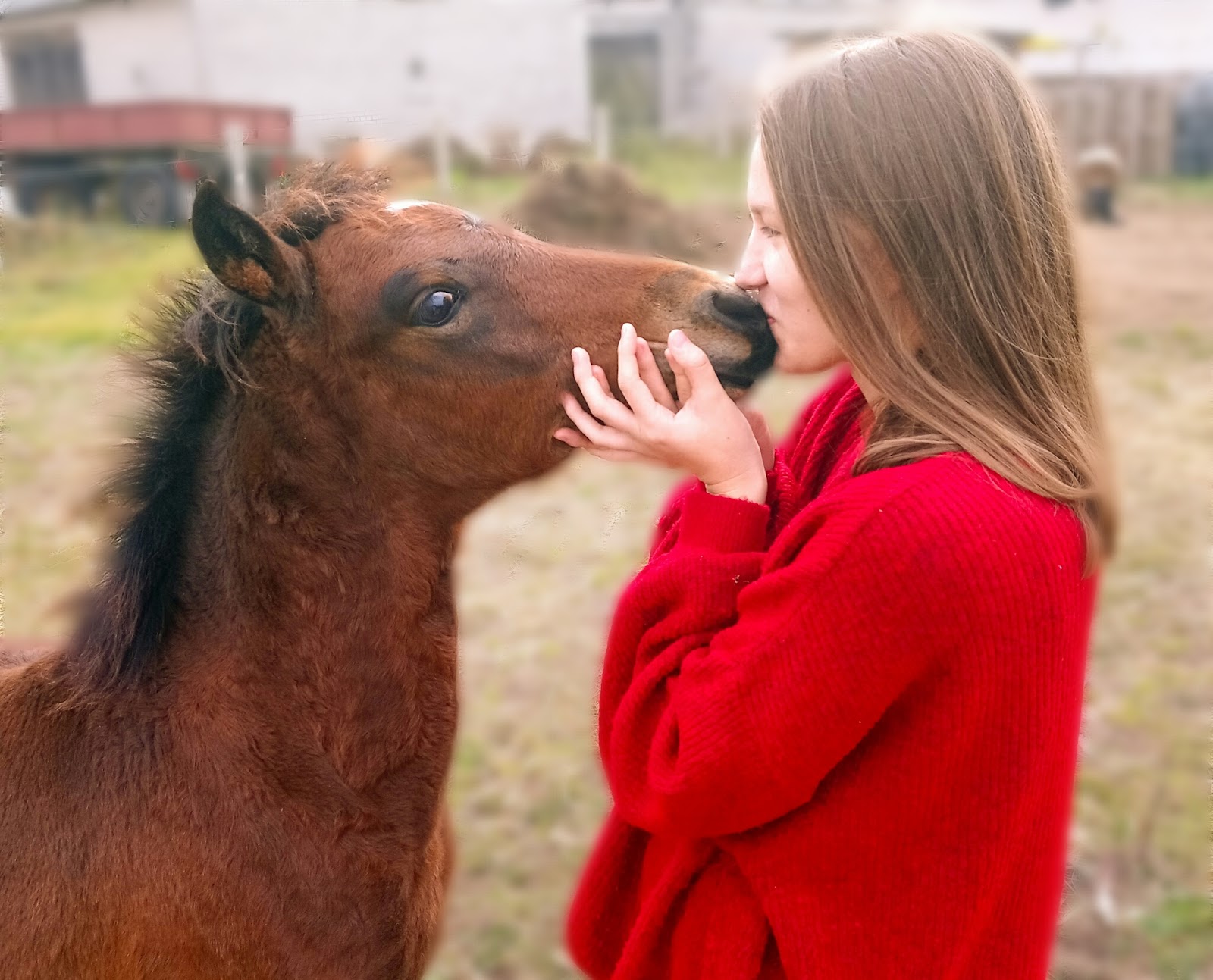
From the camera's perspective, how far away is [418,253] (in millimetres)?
1785

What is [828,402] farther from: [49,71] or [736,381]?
[49,71]

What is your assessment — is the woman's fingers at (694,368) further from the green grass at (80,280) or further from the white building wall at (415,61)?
the white building wall at (415,61)

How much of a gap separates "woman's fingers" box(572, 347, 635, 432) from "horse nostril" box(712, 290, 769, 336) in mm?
221

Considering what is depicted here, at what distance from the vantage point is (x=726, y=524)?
156 cm

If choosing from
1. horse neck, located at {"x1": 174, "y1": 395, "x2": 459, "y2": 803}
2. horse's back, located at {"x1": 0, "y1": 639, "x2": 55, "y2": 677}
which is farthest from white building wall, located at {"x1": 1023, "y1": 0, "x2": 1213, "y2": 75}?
horse's back, located at {"x1": 0, "y1": 639, "x2": 55, "y2": 677}

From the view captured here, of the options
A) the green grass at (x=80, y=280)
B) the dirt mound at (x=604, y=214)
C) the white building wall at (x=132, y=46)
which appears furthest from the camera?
the dirt mound at (x=604, y=214)

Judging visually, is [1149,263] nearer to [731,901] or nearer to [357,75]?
[357,75]

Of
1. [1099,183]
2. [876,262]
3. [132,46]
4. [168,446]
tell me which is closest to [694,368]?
[876,262]

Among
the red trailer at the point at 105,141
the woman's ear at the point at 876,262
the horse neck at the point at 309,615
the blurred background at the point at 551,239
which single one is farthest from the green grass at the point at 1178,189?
the horse neck at the point at 309,615

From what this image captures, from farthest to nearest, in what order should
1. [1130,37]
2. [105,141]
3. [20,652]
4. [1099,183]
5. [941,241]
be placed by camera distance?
1. [1099,183]
2. [1130,37]
3. [105,141]
4. [20,652]
5. [941,241]

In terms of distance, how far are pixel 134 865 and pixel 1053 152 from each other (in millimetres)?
1898

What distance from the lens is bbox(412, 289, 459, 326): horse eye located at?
1.77m

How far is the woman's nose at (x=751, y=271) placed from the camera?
1.67 meters

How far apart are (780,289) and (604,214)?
832cm
